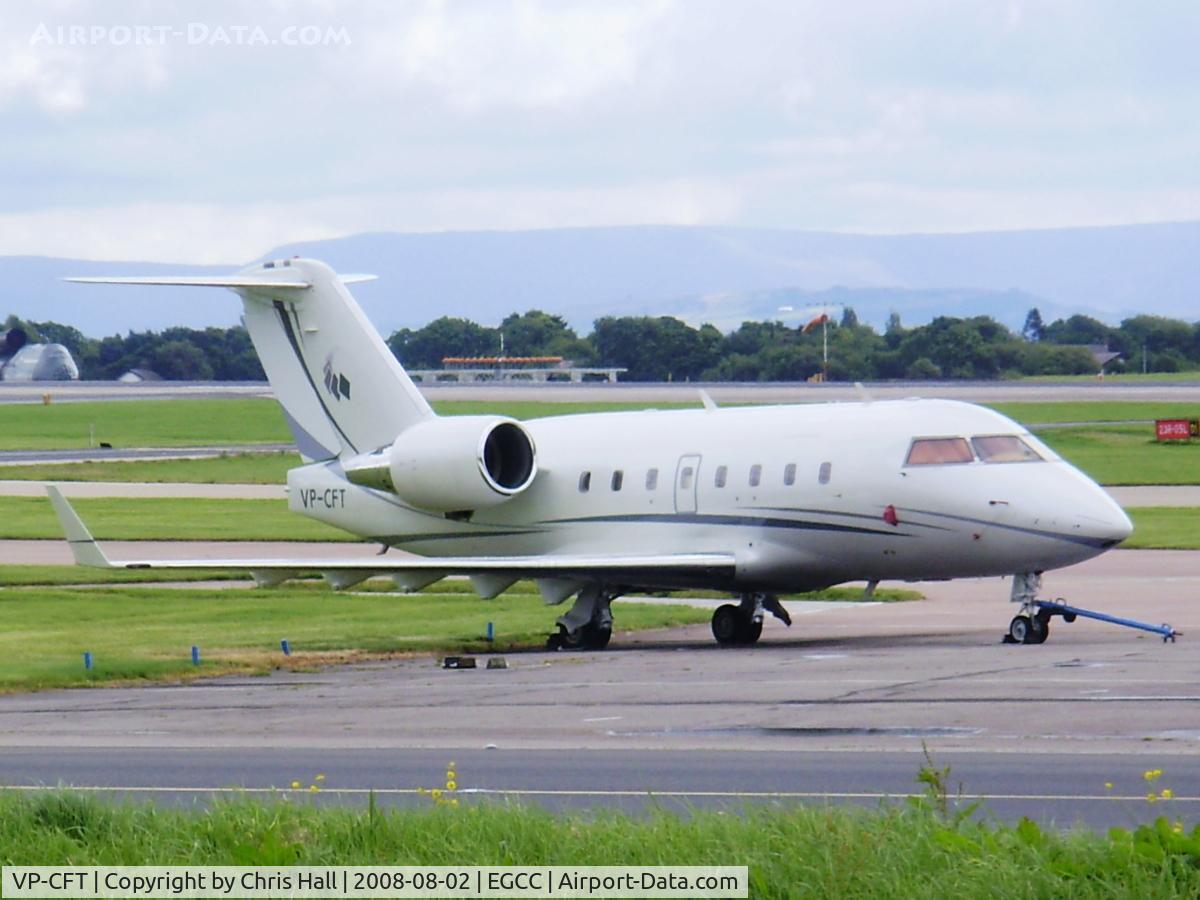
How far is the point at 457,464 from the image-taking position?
29.4 m

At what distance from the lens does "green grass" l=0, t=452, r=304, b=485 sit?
68875 millimetres

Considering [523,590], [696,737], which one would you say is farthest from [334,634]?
[696,737]

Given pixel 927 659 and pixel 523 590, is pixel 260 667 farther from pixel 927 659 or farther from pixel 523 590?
pixel 523 590

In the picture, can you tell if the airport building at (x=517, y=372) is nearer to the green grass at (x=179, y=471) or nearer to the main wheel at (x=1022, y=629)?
the green grass at (x=179, y=471)

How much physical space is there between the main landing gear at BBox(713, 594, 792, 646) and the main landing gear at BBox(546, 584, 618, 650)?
4.82 ft

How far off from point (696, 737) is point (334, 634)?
12794 mm

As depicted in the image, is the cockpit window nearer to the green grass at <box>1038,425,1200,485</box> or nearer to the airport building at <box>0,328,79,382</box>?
the green grass at <box>1038,425,1200,485</box>

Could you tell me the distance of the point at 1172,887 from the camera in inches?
367

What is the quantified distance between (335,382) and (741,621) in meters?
7.34

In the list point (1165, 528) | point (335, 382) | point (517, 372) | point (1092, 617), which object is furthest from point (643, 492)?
point (517, 372)

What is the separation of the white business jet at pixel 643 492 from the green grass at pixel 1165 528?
14874mm

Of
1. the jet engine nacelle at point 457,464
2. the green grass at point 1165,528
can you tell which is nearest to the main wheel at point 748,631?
the jet engine nacelle at point 457,464

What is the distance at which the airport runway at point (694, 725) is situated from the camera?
14961 mm

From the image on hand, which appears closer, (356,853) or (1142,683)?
(356,853)
